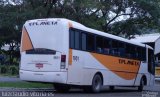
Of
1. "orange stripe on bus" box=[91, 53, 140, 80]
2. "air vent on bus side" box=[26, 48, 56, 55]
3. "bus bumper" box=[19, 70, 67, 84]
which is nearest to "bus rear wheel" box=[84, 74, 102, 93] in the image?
"orange stripe on bus" box=[91, 53, 140, 80]

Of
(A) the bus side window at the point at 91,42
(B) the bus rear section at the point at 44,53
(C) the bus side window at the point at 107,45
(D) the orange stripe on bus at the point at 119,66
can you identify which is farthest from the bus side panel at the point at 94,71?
(B) the bus rear section at the point at 44,53

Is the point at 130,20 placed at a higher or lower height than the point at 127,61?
higher

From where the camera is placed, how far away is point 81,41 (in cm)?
2084

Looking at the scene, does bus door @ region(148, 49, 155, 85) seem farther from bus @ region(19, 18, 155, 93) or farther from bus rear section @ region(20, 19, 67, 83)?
bus rear section @ region(20, 19, 67, 83)

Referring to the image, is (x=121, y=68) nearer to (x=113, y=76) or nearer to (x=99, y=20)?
(x=113, y=76)

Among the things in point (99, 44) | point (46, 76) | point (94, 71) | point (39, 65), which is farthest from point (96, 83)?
point (39, 65)

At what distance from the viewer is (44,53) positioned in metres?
20.0

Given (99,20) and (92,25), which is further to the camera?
(99,20)

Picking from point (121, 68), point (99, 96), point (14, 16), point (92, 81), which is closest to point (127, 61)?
point (121, 68)

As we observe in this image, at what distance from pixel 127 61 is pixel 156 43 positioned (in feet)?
75.7

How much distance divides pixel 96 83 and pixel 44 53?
375 centimetres

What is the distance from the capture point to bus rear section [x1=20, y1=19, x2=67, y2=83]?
19625mm

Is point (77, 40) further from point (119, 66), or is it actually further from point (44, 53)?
point (119, 66)

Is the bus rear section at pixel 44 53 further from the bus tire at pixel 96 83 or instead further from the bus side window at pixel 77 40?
the bus tire at pixel 96 83
